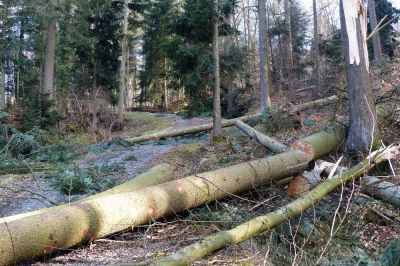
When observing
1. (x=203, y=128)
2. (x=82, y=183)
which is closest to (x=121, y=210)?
(x=82, y=183)

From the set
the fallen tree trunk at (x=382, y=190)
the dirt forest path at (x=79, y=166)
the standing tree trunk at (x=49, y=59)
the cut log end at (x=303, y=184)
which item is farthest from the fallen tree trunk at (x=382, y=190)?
the standing tree trunk at (x=49, y=59)

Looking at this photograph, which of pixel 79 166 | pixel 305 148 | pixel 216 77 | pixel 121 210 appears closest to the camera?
pixel 121 210

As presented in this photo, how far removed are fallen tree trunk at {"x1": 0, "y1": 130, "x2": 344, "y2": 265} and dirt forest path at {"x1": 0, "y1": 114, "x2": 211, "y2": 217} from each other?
1.17 m

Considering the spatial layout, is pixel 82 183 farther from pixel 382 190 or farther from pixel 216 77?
pixel 216 77

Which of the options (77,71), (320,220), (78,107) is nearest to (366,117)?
(320,220)

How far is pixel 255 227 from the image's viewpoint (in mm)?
4137

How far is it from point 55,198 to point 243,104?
53.4ft

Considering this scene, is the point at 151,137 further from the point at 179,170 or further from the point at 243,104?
the point at 243,104

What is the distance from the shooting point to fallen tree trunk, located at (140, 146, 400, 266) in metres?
3.36

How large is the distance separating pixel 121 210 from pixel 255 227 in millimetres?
1583

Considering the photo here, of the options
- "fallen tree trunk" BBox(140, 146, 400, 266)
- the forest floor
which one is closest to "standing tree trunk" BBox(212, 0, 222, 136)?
the forest floor

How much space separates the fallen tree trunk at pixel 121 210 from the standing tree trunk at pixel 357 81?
1.32m

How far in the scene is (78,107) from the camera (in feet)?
72.0

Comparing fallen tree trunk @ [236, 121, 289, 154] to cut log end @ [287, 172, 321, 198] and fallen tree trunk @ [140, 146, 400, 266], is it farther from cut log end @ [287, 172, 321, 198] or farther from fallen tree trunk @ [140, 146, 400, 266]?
fallen tree trunk @ [140, 146, 400, 266]
